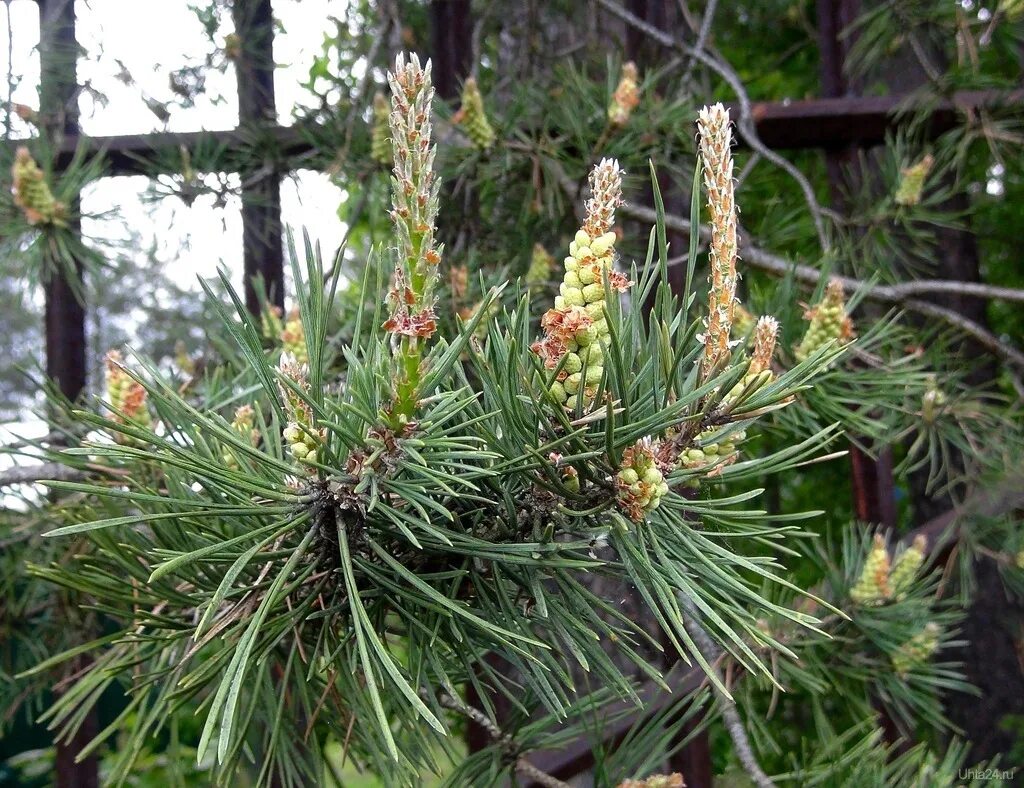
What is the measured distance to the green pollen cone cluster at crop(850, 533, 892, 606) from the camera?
1.87 feet

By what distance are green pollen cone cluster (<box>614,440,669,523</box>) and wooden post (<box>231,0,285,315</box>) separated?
2.18ft

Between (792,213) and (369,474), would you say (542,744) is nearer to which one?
(369,474)

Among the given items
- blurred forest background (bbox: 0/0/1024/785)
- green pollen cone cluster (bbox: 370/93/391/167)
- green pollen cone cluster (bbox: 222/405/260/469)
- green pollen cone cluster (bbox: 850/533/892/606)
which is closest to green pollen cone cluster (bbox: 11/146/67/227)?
blurred forest background (bbox: 0/0/1024/785)

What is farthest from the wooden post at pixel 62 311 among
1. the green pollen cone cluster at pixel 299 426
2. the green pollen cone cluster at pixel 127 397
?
the green pollen cone cluster at pixel 299 426

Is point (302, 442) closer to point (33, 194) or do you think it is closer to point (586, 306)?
point (586, 306)

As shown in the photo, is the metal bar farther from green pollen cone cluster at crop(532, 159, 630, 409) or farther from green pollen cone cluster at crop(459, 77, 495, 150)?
green pollen cone cluster at crop(532, 159, 630, 409)

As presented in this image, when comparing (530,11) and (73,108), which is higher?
(530,11)

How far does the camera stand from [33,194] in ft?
2.11

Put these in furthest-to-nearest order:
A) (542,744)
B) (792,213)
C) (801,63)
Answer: (801,63)
(792,213)
(542,744)

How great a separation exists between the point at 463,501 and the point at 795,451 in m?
0.11

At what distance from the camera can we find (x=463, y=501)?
28cm

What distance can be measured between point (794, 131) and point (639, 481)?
80 cm

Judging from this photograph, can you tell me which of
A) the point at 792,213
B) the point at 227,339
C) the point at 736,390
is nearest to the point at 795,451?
the point at 736,390

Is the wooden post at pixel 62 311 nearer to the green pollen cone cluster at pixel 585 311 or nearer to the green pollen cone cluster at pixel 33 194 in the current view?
the green pollen cone cluster at pixel 33 194
